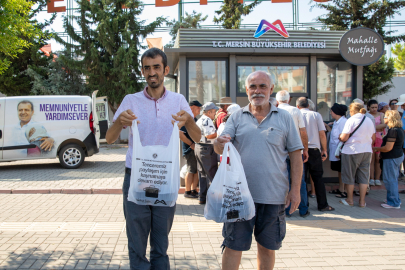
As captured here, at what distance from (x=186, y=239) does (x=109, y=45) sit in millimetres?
18631

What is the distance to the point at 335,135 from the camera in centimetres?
685

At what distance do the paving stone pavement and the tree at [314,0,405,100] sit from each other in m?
14.3

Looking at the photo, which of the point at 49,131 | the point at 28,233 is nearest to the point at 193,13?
the point at 49,131

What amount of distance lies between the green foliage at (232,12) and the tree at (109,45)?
6144 millimetres

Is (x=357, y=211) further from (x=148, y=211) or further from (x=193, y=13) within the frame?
Result: (x=193, y=13)

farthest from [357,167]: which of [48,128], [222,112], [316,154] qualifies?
[48,128]

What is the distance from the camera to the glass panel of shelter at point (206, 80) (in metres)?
7.91

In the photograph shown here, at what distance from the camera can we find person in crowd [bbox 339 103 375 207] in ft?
19.1

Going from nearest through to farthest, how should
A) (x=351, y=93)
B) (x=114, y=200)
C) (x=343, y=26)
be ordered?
(x=114, y=200) < (x=351, y=93) < (x=343, y=26)

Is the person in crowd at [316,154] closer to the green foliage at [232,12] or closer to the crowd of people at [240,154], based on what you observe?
the crowd of people at [240,154]

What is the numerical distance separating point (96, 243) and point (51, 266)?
731 mm

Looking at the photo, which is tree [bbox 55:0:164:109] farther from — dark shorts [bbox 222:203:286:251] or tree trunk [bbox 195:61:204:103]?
dark shorts [bbox 222:203:286:251]

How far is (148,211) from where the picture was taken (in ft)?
8.30

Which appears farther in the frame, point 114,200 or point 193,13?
point 193,13
